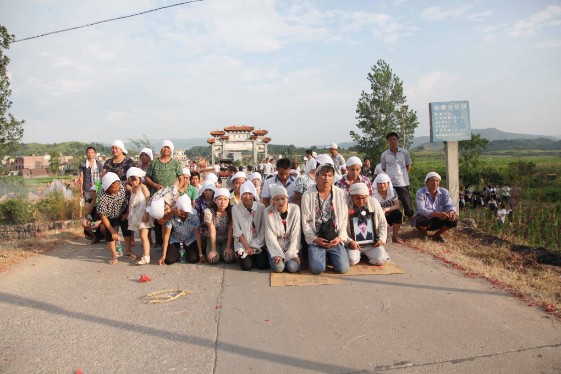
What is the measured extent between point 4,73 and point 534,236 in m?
12.4

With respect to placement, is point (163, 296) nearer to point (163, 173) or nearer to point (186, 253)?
point (186, 253)

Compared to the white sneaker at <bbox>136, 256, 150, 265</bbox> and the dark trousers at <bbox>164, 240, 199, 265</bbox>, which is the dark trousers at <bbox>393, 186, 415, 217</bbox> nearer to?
the dark trousers at <bbox>164, 240, 199, 265</bbox>

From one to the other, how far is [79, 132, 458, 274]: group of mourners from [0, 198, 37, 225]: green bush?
16.2 ft

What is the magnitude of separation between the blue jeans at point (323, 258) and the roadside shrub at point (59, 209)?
24.5 ft

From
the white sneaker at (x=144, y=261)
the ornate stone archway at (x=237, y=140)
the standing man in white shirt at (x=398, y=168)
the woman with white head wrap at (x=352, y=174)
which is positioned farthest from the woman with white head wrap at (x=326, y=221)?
the ornate stone archway at (x=237, y=140)

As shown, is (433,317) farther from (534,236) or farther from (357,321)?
(534,236)

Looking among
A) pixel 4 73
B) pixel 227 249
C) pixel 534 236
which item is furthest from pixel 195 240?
pixel 4 73

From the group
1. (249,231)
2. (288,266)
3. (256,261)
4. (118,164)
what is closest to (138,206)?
(118,164)

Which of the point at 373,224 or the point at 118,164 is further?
the point at 118,164

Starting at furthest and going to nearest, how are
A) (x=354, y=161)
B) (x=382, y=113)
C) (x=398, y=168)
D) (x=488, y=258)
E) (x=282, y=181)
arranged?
(x=382, y=113)
(x=398, y=168)
(x=354, y=161)
(x=282, y=181)
(x=488, y=258)

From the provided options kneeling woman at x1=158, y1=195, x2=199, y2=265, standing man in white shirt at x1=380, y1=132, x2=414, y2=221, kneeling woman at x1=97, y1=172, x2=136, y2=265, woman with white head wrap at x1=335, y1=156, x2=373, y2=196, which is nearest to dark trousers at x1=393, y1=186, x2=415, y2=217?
standing man in white shirt at x1=380, y1=132, x2=414, y2=221

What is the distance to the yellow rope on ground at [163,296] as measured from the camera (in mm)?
4257

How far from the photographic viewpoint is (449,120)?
8195 mm

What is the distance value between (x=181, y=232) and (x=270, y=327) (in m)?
2.76
